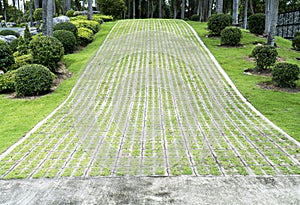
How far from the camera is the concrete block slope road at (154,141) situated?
16.6 ft

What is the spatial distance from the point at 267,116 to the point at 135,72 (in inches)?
252

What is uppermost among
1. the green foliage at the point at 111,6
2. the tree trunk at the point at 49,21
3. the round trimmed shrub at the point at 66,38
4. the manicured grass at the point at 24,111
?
the green foliage at the point at 111,6

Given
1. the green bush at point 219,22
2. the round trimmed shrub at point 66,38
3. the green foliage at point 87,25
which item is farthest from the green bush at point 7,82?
the green bush at point 219,22

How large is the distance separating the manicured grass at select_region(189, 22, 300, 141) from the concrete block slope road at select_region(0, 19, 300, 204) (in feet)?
1.18

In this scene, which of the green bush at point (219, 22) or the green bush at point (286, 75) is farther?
the green bush at point (219, 22)

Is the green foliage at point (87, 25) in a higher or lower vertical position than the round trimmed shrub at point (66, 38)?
higher

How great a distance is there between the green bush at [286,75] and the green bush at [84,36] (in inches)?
480

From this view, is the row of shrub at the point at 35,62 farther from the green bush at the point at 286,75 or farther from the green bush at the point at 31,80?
the green bush at the point at 286,75

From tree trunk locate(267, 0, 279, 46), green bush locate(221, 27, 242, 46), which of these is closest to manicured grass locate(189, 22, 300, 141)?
green bush locate(221, 27, 242, 46)

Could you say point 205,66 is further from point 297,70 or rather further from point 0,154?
point 0,154

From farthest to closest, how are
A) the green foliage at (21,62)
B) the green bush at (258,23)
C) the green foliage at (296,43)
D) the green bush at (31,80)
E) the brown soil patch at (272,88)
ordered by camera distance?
the green bush at (258,23), the green foliage at (296,43), the green foliage at (21,62), the brown soil patch at (272,88), the green bush at (31,80)

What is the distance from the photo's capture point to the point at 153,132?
24.4 ft

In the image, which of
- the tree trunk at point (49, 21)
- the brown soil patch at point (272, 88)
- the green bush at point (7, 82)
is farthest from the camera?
the tree trunk at point (49, 21)

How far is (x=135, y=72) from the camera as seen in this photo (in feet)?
43.4
